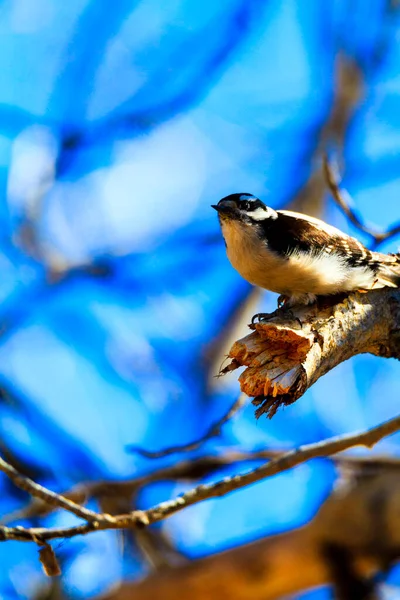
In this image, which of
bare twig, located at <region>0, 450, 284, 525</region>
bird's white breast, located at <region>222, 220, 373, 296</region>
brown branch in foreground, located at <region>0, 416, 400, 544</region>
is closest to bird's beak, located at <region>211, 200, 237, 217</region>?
bird's white breast, located at <region>222, 220, 373, 296</region>

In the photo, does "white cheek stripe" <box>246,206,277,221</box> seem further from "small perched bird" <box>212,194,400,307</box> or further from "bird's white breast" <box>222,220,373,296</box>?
"bird's white breast" <box>222,220,373,296</box>

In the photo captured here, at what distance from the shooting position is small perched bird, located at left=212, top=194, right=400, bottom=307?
15.6ft

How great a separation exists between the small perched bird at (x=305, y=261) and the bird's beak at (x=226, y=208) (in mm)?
224

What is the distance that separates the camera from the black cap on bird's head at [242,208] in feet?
17.7

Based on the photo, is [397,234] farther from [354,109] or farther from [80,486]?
[354,109]

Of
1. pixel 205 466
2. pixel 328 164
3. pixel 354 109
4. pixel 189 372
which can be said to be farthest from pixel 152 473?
pixel 354 109

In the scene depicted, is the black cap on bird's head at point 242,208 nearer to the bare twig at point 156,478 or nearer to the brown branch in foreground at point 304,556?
the bare twig at point 156,478

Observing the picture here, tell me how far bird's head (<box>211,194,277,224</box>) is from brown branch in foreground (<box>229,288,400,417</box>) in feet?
3.47

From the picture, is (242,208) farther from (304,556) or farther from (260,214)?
(304,556)

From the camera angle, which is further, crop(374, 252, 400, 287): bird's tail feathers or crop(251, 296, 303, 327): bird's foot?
crop(374, 252, 400, 287): bird's tail feathers

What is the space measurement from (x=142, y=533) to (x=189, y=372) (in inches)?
125

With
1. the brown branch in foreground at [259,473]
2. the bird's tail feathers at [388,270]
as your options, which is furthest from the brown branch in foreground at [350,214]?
the brown branch in foreground at [259,473]

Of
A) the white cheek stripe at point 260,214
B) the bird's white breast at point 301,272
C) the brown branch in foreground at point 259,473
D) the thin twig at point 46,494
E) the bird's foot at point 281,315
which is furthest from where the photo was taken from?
the white cheek stripe at point 260,214

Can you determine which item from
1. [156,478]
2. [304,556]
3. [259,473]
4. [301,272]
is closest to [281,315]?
[301,272]
